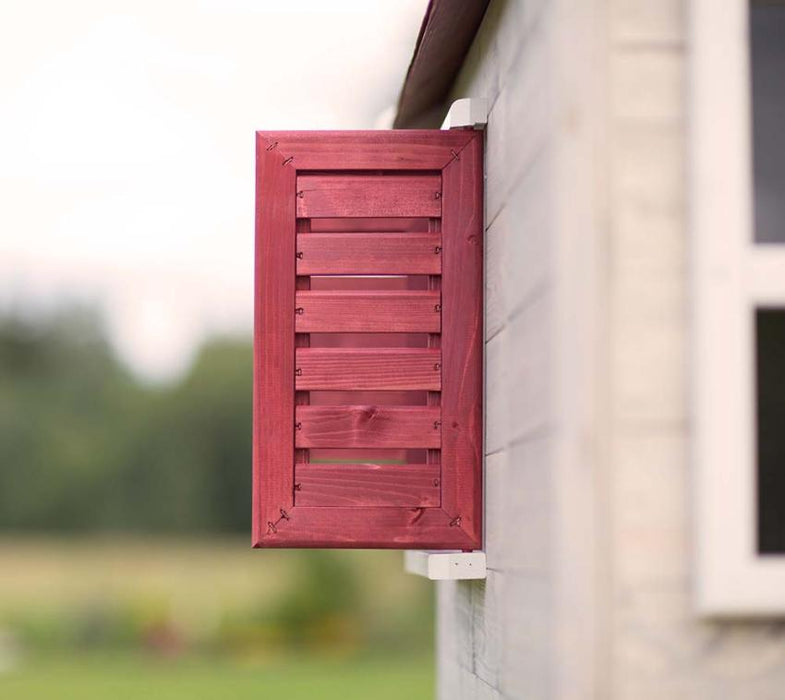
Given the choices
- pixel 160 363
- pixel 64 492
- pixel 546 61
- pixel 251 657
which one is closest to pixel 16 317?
pixel 160 363

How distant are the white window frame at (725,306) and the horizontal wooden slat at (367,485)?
3.35 feet

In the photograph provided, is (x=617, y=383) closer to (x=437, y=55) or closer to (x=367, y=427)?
(x=367, y=427)

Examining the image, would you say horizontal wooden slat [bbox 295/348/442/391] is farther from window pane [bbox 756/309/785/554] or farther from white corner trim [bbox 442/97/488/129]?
window pane [bbox 756/309/785/554]

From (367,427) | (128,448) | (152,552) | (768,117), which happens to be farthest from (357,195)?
(128,448)

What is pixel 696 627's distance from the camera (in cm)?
206

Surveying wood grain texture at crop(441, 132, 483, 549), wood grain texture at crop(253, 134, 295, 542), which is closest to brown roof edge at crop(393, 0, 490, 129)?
wood grain texture at crop(441, 132, 483, 549)

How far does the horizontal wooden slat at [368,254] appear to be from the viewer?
308 centimetres

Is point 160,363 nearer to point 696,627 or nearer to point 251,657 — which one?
point 251,657

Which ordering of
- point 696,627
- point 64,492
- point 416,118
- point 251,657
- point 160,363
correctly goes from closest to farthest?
point 696,627, point 416,118, point 251,657, point 64,492, point 160,363

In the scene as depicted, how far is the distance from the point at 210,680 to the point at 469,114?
19526mm

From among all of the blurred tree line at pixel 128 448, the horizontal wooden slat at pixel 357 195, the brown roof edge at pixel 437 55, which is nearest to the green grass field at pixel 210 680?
the blurred tree line at pixel 128 448

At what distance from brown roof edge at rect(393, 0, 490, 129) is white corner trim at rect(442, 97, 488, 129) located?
22 centimetres

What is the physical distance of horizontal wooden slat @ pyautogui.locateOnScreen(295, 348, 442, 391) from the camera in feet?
9.89

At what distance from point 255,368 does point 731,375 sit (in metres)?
1.26
